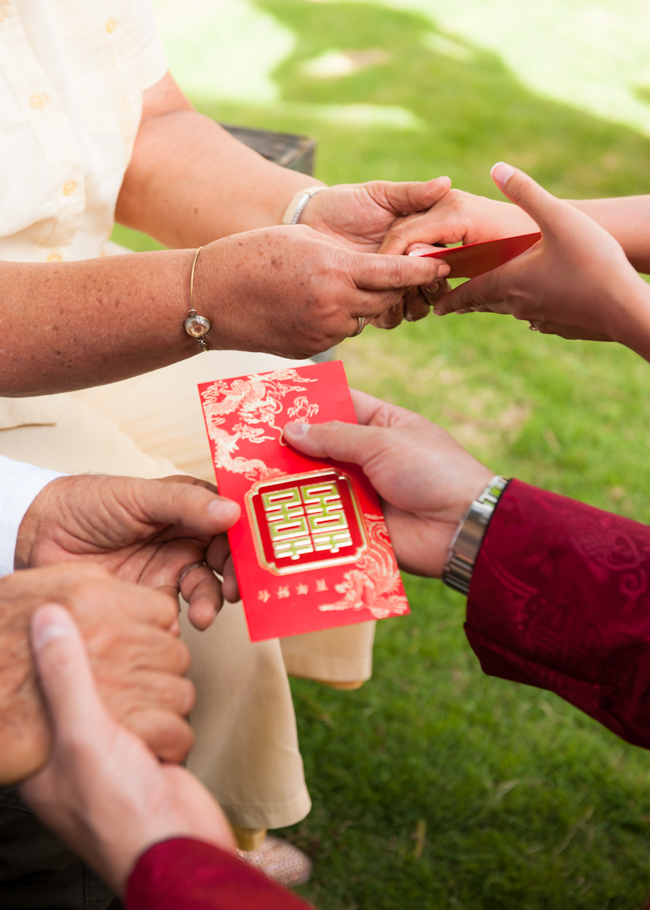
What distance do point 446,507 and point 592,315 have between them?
0.44 meters

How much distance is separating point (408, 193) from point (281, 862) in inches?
51.6

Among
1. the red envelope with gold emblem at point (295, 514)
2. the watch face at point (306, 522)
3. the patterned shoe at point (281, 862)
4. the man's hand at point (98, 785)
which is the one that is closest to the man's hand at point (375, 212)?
the red envelope with gold emblem at point (295, 514)

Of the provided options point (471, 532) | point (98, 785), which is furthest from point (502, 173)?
point (98, 785)

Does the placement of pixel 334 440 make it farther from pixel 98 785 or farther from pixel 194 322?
pixel 98 785

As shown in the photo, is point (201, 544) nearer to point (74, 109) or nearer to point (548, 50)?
point (74, 109)

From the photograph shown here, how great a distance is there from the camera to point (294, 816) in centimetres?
119

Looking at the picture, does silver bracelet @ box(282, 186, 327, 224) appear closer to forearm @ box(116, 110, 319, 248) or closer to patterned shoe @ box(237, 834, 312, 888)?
forearm @ box(116, 110, 319, 248)

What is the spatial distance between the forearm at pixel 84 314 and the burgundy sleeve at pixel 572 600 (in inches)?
21.8

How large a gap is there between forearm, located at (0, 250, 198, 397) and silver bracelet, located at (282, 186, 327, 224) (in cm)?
35

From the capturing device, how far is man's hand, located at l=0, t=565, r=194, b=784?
2.23 feet

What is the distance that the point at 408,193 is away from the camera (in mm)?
1306

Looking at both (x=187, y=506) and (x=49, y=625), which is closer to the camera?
(x=49, y=625)

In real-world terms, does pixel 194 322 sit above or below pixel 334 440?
above

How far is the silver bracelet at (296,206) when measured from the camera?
52.3 inches
